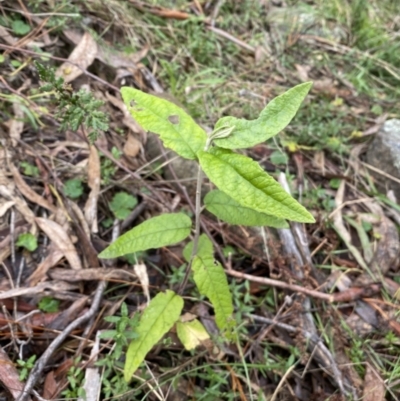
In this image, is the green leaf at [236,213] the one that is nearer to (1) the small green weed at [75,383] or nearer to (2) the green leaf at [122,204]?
(2) the green leaf at [122,204]

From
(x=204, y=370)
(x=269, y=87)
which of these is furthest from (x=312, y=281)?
(x=269, y=87)

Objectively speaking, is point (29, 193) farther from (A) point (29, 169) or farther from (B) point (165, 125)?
(B) point (165, 125)

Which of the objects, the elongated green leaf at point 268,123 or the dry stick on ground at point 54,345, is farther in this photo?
the dry stick on ground at point 54,345

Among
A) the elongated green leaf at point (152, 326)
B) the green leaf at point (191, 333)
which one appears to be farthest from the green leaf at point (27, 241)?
the green leaf at point (191, 333)

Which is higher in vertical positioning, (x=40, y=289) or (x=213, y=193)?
(x=213, y=193)

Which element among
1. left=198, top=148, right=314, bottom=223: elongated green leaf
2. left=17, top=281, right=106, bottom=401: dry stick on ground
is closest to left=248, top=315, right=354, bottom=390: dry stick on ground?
left=17, top=281, right=106, bottom=401: dry stick on ground

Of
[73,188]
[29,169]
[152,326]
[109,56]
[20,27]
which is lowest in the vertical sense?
[152,326]

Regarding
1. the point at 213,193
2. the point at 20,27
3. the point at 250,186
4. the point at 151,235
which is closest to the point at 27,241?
the point at 151,235

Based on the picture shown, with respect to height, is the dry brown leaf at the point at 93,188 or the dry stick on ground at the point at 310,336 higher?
the dry brown leaf at the point at 93,188
